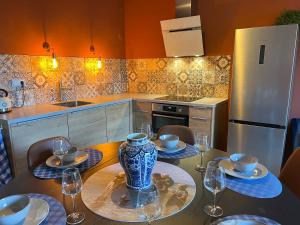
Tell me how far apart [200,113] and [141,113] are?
34.3 inches

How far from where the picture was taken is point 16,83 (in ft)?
8.26

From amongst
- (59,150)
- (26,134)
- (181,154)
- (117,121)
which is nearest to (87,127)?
(117,121)

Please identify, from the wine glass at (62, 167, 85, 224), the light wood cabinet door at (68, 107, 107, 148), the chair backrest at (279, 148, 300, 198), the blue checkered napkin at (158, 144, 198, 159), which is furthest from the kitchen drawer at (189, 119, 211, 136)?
the wine glass at (62, 167, 85, 224)

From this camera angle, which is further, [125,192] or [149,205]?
[125,192]

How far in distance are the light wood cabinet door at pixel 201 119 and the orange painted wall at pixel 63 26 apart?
172 cm

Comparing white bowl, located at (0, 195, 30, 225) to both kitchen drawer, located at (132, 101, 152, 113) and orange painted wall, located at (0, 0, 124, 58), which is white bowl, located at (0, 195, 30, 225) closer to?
orange painted wall, located at (0, 0, 124, 58)

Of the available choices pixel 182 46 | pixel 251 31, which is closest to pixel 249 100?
pixel 251 31

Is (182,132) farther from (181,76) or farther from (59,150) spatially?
(181,76)

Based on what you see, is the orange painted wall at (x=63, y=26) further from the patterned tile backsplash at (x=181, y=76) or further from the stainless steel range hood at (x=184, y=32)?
the stainless steel range hood at (x=184, y=32)

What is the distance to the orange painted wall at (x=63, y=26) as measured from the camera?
2.45m

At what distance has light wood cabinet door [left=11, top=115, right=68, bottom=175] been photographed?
6.63ft

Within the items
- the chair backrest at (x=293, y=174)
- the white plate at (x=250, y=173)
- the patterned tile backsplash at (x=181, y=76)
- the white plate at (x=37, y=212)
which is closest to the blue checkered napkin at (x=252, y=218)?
the white plate at (x=250, y=173)

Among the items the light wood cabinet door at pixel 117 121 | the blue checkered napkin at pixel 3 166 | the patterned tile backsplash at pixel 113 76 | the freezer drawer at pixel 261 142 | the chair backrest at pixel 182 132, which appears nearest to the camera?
the chair backrest at pixel 182 132

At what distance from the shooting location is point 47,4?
2732 millimetres
